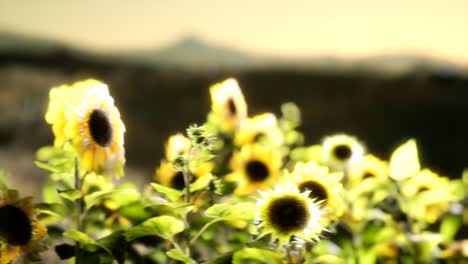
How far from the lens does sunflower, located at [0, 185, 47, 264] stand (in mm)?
598

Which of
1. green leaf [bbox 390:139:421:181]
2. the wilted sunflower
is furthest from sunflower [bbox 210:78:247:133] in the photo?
green leaf [bbox 390:139:421:181]

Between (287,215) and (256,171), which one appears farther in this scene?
(256,171)

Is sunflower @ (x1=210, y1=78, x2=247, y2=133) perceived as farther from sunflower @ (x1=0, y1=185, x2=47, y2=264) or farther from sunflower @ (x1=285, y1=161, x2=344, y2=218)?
sunflower @ (x1=0, y1=185, x2=47, y2=264)

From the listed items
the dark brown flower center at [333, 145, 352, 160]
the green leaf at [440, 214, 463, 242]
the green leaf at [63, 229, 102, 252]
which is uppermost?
the dark brown flower center at [333, 145, 352, 160]

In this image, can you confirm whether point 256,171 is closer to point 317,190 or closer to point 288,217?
point 317,190

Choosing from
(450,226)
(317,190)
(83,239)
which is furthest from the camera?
(450,226)

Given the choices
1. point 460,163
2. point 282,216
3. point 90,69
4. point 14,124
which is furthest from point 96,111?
point 90,69

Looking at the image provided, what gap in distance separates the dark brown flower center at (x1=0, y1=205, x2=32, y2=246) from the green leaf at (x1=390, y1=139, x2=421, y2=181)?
422mm

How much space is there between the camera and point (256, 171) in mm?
942

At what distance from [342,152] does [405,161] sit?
0.21 meters

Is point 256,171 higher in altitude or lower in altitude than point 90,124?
higher

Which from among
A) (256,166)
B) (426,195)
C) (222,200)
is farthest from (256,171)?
(426,195)

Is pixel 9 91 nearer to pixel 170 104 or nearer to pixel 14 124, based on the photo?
pixel 14 124

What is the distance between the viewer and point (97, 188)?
91 cm
